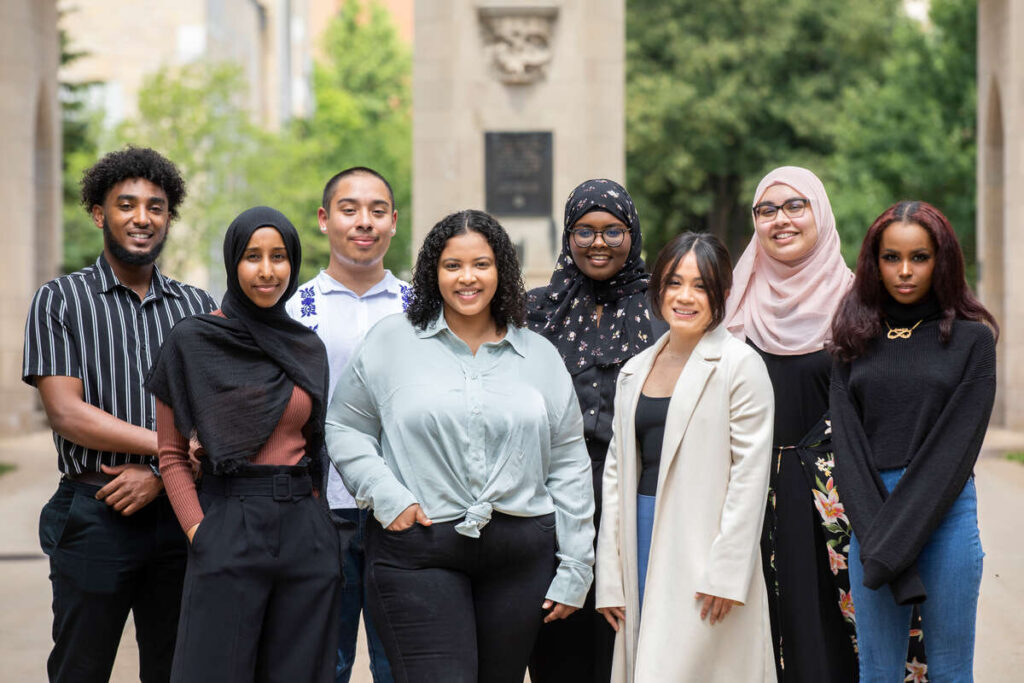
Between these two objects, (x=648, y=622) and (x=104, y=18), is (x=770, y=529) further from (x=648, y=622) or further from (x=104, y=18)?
(x=104, y=18)

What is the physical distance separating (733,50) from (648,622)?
3087 cm

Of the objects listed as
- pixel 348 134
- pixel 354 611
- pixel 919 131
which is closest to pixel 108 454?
pixel 354 611

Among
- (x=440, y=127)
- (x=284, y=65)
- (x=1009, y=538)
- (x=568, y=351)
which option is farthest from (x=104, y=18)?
(x=568, y=351)

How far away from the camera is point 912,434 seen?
4.30 m

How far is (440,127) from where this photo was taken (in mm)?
14328

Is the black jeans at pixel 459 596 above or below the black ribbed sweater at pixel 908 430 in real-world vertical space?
below

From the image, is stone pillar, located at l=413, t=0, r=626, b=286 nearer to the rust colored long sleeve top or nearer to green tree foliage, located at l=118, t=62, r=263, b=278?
the rust colored long sleeve top

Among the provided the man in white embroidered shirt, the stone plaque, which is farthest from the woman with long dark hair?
the stone plaque

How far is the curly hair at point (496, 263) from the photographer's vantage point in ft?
14.4

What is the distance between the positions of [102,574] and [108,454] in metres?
0.41

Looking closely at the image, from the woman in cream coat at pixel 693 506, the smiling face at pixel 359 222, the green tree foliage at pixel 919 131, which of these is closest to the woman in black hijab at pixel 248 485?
the smiling face at pixel 359 222

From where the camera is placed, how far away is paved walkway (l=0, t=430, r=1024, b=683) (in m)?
6.64

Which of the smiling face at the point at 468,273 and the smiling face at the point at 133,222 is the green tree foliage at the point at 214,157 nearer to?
the smiling face at the point at 133,222

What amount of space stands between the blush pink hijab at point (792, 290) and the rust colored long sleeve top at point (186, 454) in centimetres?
166
